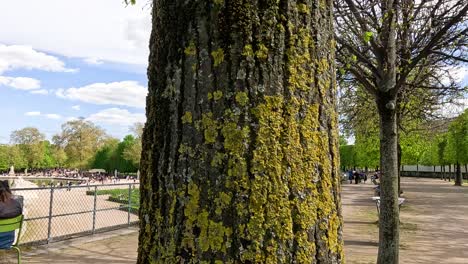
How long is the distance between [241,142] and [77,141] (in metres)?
90.5

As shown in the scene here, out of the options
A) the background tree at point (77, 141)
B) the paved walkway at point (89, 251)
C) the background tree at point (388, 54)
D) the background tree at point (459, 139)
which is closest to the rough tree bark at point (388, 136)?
the background tree at point (388, 54)

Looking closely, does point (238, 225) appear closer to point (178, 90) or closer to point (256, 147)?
point (256, 147)

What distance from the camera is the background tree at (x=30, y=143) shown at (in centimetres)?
9050

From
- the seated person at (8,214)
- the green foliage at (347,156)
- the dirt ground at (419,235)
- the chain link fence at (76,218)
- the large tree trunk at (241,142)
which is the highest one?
the green foliage at (347,156)

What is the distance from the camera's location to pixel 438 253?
424 inches

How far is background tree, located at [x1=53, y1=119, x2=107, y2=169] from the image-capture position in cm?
8725

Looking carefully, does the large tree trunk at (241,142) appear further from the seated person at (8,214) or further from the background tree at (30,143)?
the background tree at (30,143)

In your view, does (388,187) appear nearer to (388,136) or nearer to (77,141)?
(388,136)

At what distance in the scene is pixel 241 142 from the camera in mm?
1498

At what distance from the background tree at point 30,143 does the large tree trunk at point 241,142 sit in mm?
96383

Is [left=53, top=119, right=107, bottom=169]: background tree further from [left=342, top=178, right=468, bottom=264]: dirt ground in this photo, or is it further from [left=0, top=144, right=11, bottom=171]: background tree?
[left=342, top=178, right=468, bottom=264]: dirt ground

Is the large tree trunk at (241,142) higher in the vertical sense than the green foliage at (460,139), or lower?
lower

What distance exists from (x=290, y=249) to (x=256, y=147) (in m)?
0.34

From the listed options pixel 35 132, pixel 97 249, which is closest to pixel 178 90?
pixel 97 249
